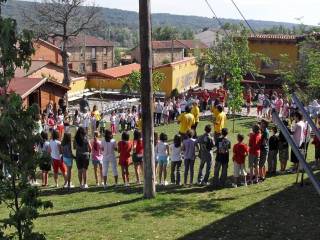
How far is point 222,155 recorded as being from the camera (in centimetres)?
1307

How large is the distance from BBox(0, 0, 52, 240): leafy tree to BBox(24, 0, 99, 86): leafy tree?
148ft

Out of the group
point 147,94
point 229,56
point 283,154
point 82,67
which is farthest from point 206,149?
point 82,67

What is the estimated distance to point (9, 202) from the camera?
590 centimetres

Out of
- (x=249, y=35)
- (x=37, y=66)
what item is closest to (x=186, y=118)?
(x=37, y=66)

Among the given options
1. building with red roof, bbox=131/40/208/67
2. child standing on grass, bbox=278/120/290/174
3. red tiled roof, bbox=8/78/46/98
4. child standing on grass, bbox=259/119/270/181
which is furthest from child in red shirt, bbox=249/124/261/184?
building with red roof, bbox=131/40/208/67

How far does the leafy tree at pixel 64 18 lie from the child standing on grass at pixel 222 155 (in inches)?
1523

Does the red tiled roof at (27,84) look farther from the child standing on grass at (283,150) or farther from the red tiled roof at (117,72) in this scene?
the red tiled roof at (117,72)

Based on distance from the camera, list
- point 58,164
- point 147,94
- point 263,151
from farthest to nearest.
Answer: point 58,164 < point 263,151 < point 147,94

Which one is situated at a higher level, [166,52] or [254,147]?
[166,52]

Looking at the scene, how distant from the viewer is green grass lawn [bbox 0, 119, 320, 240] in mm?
9631

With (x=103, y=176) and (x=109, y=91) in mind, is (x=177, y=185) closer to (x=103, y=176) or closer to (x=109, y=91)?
(x=103, y=176)

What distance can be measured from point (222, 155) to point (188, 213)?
104 inches

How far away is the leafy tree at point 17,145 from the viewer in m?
5.20

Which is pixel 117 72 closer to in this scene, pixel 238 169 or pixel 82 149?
pixel 82 149
